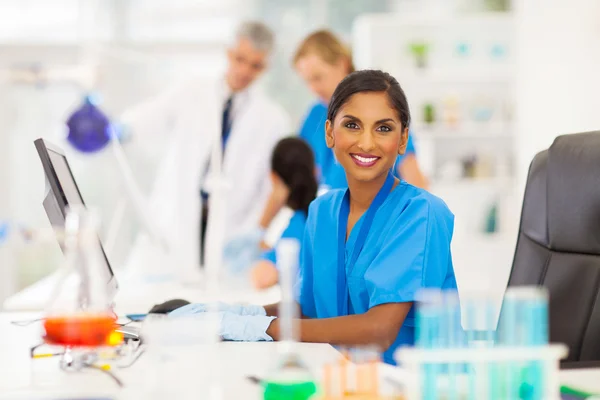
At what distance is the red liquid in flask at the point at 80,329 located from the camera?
3.19 ft

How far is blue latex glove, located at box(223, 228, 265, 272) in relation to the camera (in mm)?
2516

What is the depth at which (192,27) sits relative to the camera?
475 cm

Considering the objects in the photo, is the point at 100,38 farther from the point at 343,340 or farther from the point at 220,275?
the point at 343,340

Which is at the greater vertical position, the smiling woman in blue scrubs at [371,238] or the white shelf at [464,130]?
the white shelf at [464,130]

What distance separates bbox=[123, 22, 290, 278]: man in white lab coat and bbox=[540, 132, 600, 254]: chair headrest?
1615 millimetres

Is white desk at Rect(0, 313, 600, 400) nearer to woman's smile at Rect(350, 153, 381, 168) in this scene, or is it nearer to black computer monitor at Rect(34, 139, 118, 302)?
black computer monitor at Rect(34, 139, 118, 302)

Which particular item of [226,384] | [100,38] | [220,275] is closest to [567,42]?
[220,275]

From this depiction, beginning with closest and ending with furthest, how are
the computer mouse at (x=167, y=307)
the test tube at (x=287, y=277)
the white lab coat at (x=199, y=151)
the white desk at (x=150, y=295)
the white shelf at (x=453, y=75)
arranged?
the test tube at (x=287, y=277), the computer mouse at (x=167, y=307), the white desk at (x=150, y=295), the white lab coat at (x=199, y=151), the white shelf at (x=453, y=75)

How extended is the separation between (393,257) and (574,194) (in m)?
0.44

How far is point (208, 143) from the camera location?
3275 mm

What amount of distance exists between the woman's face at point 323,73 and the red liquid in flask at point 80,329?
179 cm

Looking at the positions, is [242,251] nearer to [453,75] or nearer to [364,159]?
[364,159]

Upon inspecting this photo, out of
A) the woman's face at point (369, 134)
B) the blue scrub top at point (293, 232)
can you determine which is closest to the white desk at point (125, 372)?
the woman's face at point (369, 134)

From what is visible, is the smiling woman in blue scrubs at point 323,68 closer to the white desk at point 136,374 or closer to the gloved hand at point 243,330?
the gloved hand at point 243,330
